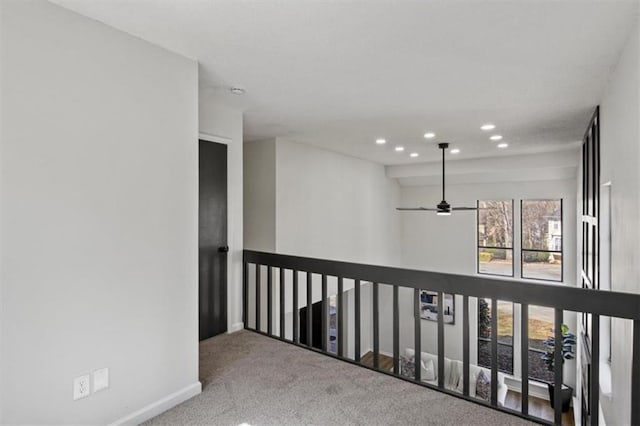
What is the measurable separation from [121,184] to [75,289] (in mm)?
641

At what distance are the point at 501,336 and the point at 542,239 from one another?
260 centimetres

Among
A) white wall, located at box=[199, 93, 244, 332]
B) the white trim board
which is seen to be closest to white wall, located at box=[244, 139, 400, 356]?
white wall, located at box=[199, 93, 244, 332]

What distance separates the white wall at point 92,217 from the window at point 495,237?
8026 mm

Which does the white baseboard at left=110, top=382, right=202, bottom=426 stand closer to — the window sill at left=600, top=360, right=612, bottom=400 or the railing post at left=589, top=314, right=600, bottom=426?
the railing post at left=589, top=314, right=600, bottom=426

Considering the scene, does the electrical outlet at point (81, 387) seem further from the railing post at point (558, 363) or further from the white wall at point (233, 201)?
the railing post at point (558, 363)

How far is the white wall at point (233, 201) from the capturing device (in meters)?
3.86

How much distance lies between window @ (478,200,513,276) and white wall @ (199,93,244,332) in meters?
6.86

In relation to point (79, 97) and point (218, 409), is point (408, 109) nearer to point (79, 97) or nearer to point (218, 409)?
point (79, 97)

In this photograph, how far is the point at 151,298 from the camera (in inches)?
94.6

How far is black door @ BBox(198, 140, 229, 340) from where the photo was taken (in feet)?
12.0

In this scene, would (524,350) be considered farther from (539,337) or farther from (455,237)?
(539,337)

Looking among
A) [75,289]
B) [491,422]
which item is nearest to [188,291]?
[75,289]

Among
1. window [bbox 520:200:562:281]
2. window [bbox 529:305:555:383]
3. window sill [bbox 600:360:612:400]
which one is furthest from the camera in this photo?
window [bbox 529:305:555:383]

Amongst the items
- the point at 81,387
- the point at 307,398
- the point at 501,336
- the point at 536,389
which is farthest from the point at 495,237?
the point at 81,387
